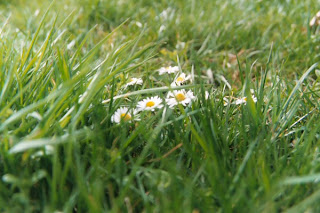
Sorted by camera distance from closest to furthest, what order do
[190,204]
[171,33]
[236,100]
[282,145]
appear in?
1. [190,204]
2. [282,145]
3. [236,100]
4. [171,33]

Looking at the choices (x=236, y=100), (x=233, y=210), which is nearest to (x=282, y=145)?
(x=236, y=100)

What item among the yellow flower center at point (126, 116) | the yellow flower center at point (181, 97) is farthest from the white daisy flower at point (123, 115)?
the yellow flower center at point (181, 97)

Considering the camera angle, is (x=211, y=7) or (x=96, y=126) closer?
(x=96, y=126)

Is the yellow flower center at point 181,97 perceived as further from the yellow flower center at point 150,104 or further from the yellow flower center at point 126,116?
the yellow flower center at point 126,116

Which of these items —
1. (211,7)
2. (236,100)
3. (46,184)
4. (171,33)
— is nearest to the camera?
(46,184)

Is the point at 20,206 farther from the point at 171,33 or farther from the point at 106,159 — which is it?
the point at 171,33

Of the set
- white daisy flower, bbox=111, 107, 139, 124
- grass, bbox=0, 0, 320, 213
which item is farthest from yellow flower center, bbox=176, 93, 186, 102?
white daisy flower, bbox=111, 107, 139, 124

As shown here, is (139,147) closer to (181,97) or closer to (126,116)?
(126,116)

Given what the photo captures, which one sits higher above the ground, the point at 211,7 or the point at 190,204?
the point at 211,7

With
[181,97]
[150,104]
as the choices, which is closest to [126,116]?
[150,104]
